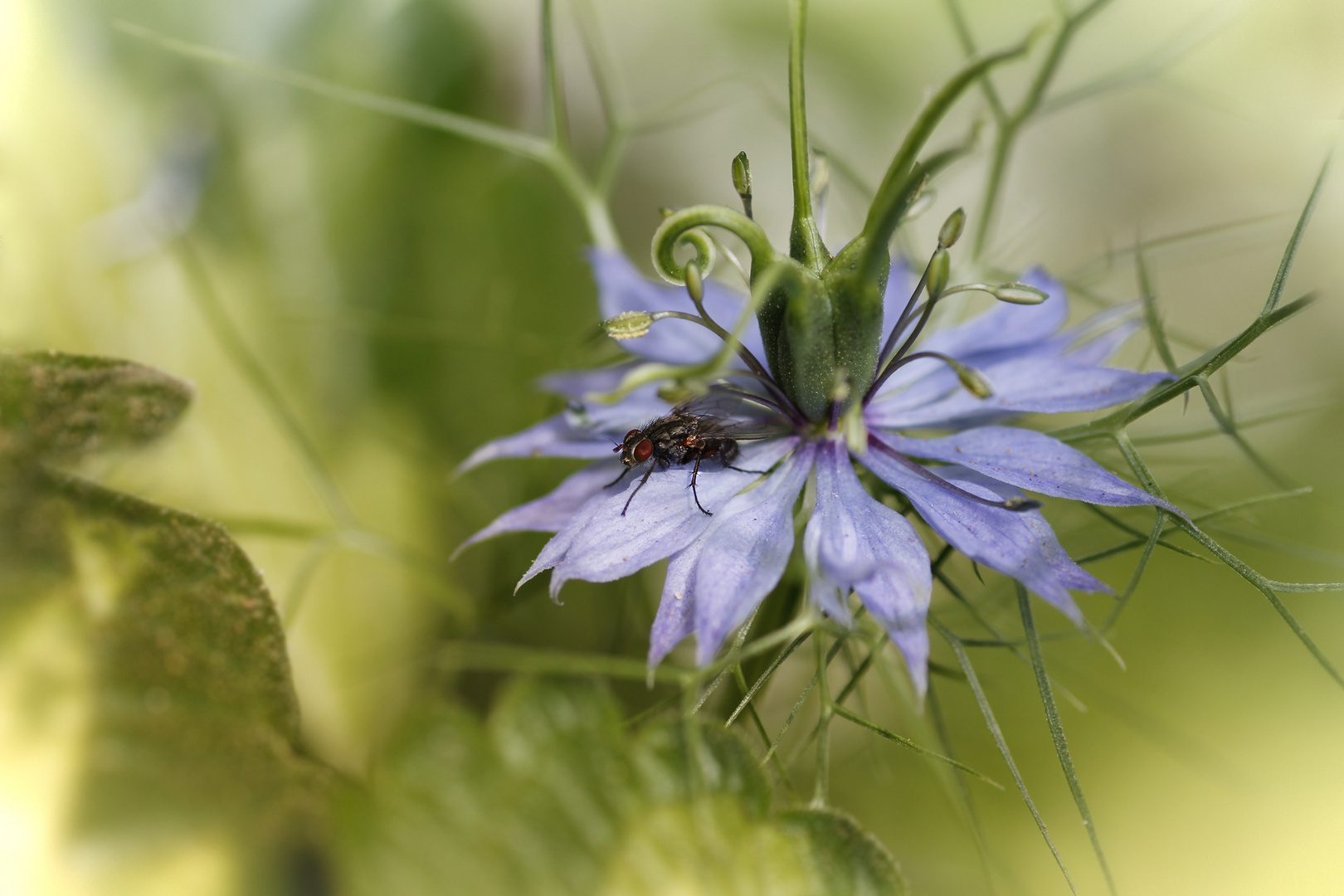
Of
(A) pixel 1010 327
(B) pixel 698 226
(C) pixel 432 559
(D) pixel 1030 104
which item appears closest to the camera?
(B) pixel 698 226

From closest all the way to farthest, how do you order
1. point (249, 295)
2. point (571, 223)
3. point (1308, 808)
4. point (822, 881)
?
point (822, 881), point (1308, 808), point (249, 295), point (571, 223)

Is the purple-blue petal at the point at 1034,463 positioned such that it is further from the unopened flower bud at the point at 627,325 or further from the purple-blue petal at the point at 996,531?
the unopened flower bud at the point at 627,325

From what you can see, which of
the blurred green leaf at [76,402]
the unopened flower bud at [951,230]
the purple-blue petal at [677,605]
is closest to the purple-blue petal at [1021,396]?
the unopened flower bud at [951,230]

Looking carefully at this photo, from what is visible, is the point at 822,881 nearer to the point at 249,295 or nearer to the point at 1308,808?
the point at 1308,808

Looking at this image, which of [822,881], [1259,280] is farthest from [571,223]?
[1259,280]

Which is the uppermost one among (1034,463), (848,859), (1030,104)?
(1030,104)

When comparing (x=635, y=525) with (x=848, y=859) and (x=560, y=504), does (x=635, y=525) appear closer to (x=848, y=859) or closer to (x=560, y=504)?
(x=560, y=504)

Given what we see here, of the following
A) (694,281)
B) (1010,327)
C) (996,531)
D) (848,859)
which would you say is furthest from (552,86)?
(848,859)
